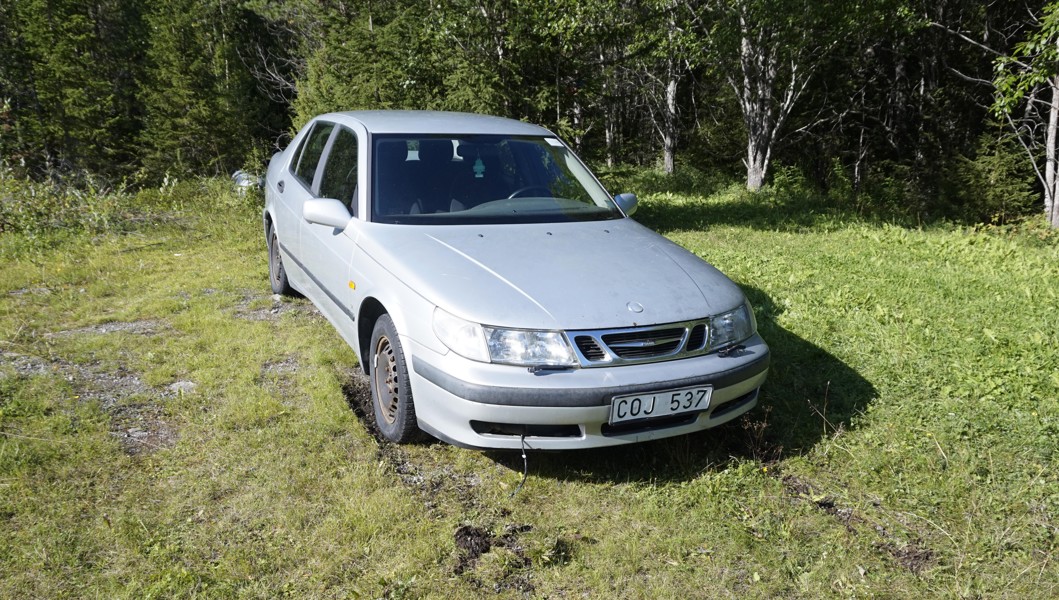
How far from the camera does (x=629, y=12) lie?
10.0m

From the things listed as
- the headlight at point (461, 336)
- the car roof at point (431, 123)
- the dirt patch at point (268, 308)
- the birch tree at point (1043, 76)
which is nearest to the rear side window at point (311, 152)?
the car roof at point (431, 123)

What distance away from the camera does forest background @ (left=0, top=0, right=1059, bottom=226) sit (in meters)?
9.44

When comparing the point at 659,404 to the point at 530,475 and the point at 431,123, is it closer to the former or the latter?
the point at 530,475

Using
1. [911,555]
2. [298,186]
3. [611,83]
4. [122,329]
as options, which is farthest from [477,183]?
[611,83]

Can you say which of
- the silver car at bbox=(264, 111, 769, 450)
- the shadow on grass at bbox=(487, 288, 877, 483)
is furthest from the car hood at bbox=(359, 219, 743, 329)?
the shadow on grass at bbox=(487, 288, 877, 483)

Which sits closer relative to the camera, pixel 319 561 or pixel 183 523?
pixel 319 561

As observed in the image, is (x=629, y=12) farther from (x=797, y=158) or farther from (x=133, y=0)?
(x=133, y=0)

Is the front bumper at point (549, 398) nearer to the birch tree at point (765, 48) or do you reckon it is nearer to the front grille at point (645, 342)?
the front grille at point (645, 342)

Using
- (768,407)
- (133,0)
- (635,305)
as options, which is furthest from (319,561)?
(133,0)

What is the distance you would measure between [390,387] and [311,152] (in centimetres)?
244

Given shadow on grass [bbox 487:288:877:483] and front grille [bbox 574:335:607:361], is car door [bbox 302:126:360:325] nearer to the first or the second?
shadow on grass [bbox 487:288:877:483]

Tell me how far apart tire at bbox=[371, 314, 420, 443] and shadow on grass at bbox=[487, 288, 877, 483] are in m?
0.49

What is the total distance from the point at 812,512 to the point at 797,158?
2082cm

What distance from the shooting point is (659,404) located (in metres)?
3.01
